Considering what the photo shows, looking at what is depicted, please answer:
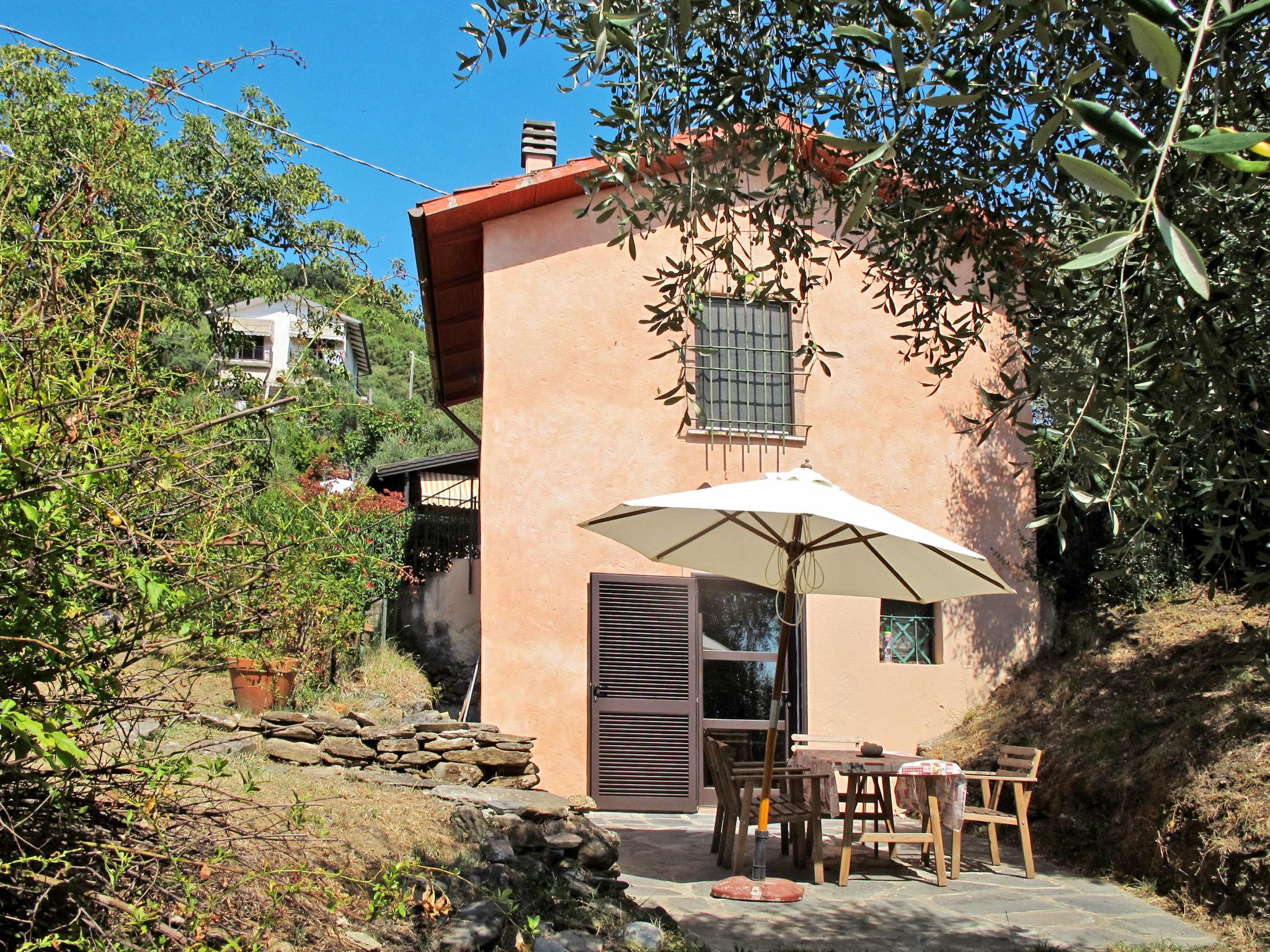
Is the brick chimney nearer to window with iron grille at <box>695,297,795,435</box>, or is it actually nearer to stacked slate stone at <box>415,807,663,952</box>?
window with iron grille at <box>695,297,795,435</box>

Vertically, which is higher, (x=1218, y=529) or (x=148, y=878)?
(x=1218, y=529)

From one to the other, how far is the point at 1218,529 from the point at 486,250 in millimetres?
7560

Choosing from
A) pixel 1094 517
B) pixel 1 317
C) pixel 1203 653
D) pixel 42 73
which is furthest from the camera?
pixel 42 73

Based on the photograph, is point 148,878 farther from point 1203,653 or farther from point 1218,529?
point 1203,653

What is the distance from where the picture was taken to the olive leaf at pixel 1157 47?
1647mm

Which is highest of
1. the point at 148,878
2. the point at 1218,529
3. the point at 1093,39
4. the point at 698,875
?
the point at 1093,39

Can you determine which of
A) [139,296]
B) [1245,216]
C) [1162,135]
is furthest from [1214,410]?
[139,296]

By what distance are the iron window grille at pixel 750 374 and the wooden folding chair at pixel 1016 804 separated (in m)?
3.80

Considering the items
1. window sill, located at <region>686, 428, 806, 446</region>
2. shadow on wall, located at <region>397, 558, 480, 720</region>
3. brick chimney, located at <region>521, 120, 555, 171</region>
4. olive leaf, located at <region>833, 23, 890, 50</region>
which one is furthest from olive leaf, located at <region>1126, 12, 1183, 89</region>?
shadow on wall, located at <region>397, 558, 480, 720</region>

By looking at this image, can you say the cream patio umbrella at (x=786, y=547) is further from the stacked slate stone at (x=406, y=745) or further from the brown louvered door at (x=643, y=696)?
the brown louvered door at (x=643, y=696)

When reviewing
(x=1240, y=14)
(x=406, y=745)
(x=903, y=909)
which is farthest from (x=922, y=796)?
(x=1240, y=14)

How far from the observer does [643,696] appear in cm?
962

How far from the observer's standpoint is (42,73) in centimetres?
1179

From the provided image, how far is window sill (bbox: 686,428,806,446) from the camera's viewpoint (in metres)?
10.2
